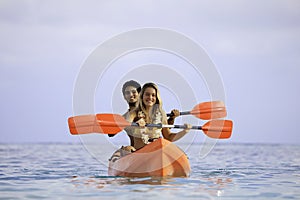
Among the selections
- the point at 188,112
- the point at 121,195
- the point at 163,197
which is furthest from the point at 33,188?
the point at 188,112

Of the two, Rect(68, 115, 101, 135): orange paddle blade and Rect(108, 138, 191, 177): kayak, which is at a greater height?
Rect(68, 115, 101, 135): orange paddle blade

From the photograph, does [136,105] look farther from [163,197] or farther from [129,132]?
[163,197]

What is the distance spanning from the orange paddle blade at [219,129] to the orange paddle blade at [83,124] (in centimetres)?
193

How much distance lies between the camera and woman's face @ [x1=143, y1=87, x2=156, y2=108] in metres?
8.25

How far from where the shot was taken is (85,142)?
340 inches

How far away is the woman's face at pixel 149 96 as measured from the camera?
8250 mm

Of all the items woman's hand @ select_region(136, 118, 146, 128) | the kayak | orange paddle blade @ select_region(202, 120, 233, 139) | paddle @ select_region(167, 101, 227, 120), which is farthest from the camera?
paddle @ select_region(167, 101, 227, 120)

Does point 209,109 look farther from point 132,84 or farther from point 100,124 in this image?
point 100,124

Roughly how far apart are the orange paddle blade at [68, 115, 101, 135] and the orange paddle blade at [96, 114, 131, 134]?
8 cm

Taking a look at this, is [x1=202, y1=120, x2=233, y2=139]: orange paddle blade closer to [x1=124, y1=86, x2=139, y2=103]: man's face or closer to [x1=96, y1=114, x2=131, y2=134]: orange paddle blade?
[x1=124, y1=86, x2=139, y2=103]: man's face

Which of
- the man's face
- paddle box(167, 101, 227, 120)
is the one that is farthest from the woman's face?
paddle box(167, 101, 227, 120)

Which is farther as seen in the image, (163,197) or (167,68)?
(167,68)

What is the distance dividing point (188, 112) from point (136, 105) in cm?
124

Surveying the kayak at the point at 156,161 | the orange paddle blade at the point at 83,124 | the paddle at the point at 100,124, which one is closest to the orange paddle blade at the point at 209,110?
the paddle at the point at 100,124
